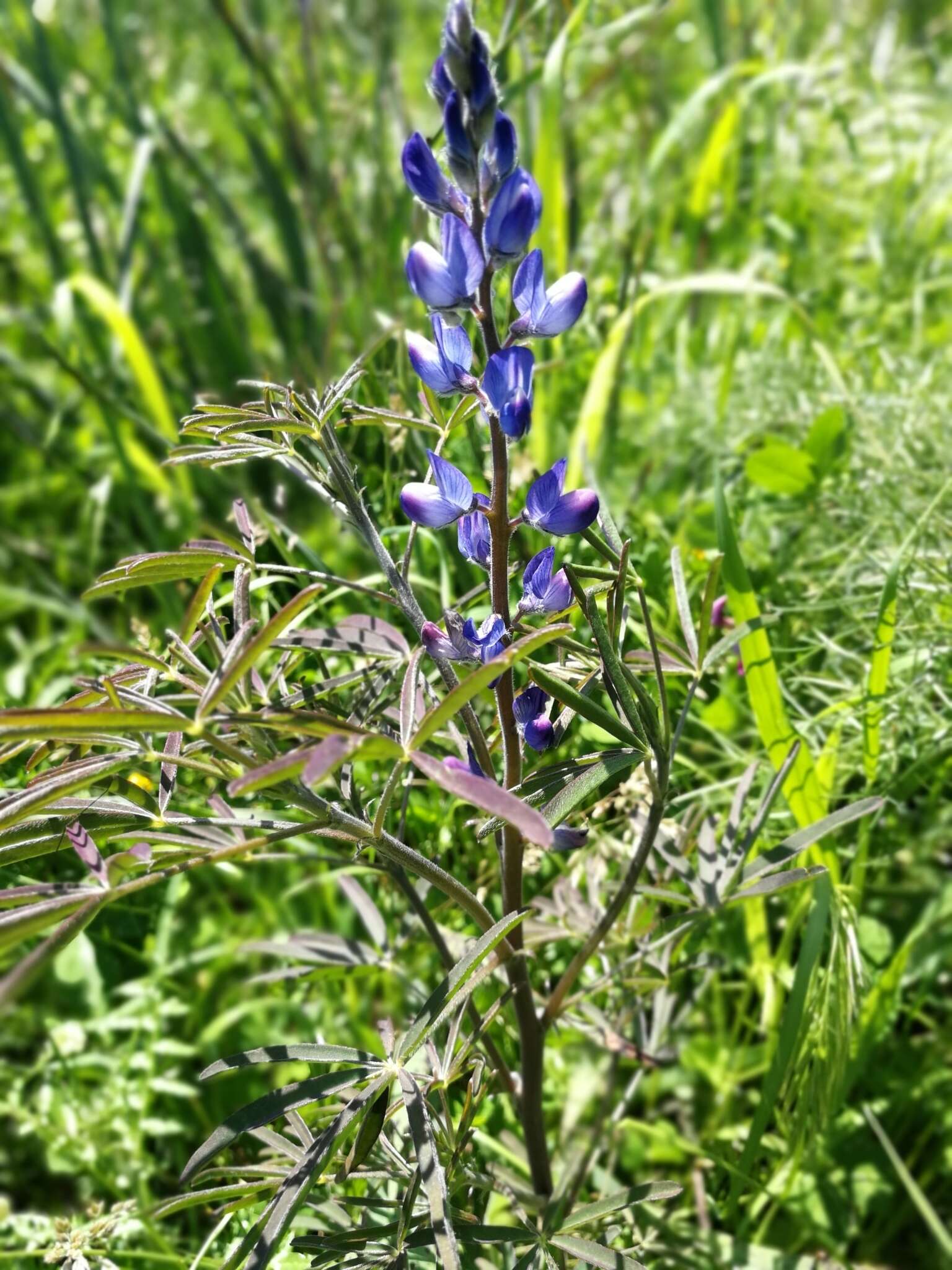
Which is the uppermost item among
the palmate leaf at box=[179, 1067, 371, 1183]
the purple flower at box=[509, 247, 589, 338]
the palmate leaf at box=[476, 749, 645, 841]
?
the purple flower at box=[509, 247, 589, 338]

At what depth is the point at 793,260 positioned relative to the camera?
2.79 m

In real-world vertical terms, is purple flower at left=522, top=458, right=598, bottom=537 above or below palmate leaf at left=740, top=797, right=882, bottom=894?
above

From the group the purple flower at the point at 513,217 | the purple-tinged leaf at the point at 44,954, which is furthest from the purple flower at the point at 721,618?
the purple-tinged leaf at the point at 44,954

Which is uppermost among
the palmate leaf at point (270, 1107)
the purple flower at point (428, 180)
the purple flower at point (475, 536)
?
the purple flower at point (428, 180)

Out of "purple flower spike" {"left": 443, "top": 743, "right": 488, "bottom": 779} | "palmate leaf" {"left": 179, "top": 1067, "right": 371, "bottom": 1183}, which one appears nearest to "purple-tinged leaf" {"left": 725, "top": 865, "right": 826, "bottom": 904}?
"purple flower spike" {"left": 443, "top": 743, "right": 488, "bottom": 779}

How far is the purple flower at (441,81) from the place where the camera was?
100 cm

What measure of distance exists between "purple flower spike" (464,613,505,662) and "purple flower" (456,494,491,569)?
68mm

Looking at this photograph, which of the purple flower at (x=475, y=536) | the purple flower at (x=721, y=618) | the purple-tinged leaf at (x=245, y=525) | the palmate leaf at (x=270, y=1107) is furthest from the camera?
the purple flower at (x=721, y=618)

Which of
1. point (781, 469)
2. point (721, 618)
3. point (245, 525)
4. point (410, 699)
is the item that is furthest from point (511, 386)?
point (781, 469)

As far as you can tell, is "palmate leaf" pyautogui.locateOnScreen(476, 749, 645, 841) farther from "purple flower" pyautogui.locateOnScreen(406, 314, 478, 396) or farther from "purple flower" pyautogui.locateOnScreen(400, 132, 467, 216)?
"purple flower" pyautogui.locateOnScreen(400, 132, 467, 216)

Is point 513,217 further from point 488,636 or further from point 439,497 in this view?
point 488,636

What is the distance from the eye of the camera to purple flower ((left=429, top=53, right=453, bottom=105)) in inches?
39.5

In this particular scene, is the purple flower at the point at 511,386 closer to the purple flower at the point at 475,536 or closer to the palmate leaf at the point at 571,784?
the purple flower at the point at 475,536

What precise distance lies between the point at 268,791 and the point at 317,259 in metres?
2.64
